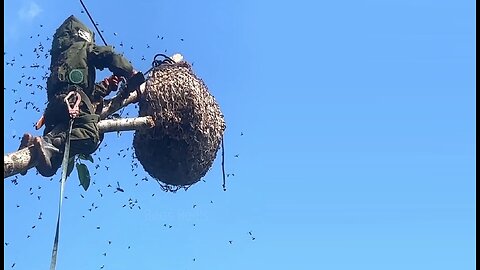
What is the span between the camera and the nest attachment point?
623 cm

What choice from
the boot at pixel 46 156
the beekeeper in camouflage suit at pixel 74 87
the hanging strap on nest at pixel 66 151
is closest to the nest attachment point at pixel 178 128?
the beekeeper in camouflage suit at pixel 74 87

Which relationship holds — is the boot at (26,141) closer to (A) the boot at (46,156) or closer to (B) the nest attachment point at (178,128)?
(A) the boot at (46,156)

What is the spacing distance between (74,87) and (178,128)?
3.40 feet

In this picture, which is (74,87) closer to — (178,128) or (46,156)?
(46,156)

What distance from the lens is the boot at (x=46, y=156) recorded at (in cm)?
488

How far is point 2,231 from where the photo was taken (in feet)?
12.5

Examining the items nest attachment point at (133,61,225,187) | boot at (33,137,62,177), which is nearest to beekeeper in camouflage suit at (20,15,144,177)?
boot at (33,137,62,177)

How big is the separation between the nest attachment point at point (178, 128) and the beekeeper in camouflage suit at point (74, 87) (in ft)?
1.23

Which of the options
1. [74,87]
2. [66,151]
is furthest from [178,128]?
[66,151]

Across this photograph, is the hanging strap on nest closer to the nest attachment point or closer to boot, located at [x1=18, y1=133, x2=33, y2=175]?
boot, located at [x1=18, y1=133, x2=33, y2=175]

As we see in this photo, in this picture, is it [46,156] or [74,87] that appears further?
[74,87]

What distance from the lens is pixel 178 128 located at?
6.29m

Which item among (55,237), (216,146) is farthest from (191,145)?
(55,237)

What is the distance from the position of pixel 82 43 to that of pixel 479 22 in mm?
3221
